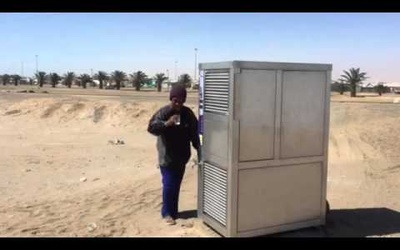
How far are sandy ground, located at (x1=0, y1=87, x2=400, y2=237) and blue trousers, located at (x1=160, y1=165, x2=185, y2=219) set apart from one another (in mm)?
167

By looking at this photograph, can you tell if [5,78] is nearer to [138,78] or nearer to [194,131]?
[138,78]

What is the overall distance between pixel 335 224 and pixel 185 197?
93.3 inches

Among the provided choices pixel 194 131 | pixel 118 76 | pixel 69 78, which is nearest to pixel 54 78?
pixel 69 78

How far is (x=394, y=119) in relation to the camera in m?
15.4

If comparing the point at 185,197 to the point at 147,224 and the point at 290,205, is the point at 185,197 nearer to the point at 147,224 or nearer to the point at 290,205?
the point at 147,224

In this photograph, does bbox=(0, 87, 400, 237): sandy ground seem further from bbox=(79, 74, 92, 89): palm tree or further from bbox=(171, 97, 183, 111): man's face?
bbox=(79, 74, 92, 89): palm tree

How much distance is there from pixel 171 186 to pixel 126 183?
2801 millimetres

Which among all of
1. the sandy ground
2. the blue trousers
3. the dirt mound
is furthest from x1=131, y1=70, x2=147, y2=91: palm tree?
the blue trousers

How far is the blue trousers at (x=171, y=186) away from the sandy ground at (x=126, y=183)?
0.17m

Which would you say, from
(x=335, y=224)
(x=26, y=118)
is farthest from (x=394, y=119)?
(x=26, y=118)

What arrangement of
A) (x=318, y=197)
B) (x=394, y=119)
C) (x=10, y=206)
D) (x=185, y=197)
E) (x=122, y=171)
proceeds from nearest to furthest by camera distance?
1. (x=318, y=197)
2. (x=10, y=206)
3. (x=185, y=197)
4. (x=122, y=171)
5. (x=394, y=119)

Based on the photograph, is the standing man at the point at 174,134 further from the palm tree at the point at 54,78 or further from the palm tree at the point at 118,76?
the palm tree at the point at 54,78

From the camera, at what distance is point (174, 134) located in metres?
5.69

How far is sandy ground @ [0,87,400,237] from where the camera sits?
19.0ft
